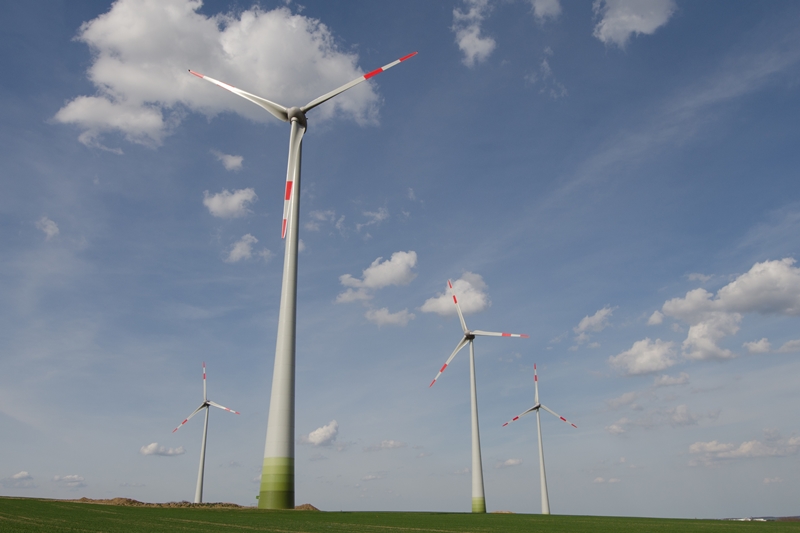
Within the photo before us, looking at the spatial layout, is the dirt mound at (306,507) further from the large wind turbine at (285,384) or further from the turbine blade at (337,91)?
the turbine blade at (337,91)

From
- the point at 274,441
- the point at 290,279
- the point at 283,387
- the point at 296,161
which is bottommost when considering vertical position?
the point at 274,441

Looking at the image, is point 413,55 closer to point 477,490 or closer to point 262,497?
point 262,497

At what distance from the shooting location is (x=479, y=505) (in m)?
87.0

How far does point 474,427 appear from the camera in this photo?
9181 cm

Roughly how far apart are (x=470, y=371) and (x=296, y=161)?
5127 centimetres

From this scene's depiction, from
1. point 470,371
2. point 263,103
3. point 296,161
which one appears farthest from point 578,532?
point 470,371

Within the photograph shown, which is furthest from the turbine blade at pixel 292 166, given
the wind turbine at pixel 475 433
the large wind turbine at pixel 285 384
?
the wind turbine at pixel 475 433

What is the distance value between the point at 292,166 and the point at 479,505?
57.9 metres

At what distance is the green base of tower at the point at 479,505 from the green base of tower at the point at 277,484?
44.7 meters

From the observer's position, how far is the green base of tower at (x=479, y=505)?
86.2 m

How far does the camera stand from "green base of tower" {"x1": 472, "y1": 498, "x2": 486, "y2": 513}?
86.2 metres

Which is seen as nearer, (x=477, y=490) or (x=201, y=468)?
(x=477, y=490)

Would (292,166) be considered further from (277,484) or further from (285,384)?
(277,484)

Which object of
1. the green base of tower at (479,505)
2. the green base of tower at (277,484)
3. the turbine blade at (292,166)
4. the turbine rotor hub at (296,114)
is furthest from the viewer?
the green base of tower at (479,505)
